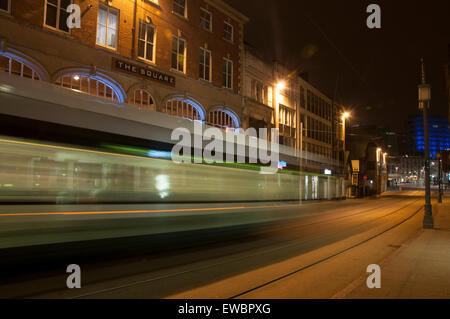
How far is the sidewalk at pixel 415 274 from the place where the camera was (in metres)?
5.54

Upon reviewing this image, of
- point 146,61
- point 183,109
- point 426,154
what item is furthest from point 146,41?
point 426,154

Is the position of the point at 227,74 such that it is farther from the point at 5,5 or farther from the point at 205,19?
the point at 5,5

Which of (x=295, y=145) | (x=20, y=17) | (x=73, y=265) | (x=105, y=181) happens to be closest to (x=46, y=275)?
(x=73, y=265)

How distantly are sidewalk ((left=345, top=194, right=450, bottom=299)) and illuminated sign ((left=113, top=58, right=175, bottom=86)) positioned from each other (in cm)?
1402

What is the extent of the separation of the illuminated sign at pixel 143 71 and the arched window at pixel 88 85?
1.07 metres

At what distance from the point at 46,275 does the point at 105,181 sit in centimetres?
223

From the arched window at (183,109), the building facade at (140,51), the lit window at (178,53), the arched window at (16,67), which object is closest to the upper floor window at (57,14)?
the building facade at (140,51)

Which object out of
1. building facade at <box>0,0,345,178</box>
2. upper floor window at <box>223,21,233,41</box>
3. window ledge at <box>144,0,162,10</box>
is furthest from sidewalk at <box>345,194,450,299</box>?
upper floor window at <box>223,21,233,41</box>

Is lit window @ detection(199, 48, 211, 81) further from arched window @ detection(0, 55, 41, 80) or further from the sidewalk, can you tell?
the sidewalk

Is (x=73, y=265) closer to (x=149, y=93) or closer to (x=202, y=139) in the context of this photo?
(x=202, y=139)

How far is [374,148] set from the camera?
6688 cm

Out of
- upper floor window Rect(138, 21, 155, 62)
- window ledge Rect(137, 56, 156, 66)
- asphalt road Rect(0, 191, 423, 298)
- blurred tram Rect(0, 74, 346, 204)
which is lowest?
asphalt road Rect(0, 191, 423, 298)

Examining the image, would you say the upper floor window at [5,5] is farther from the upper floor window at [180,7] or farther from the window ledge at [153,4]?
the upper floor window at [180,7]

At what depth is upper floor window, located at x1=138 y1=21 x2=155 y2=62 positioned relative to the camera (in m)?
18.3
